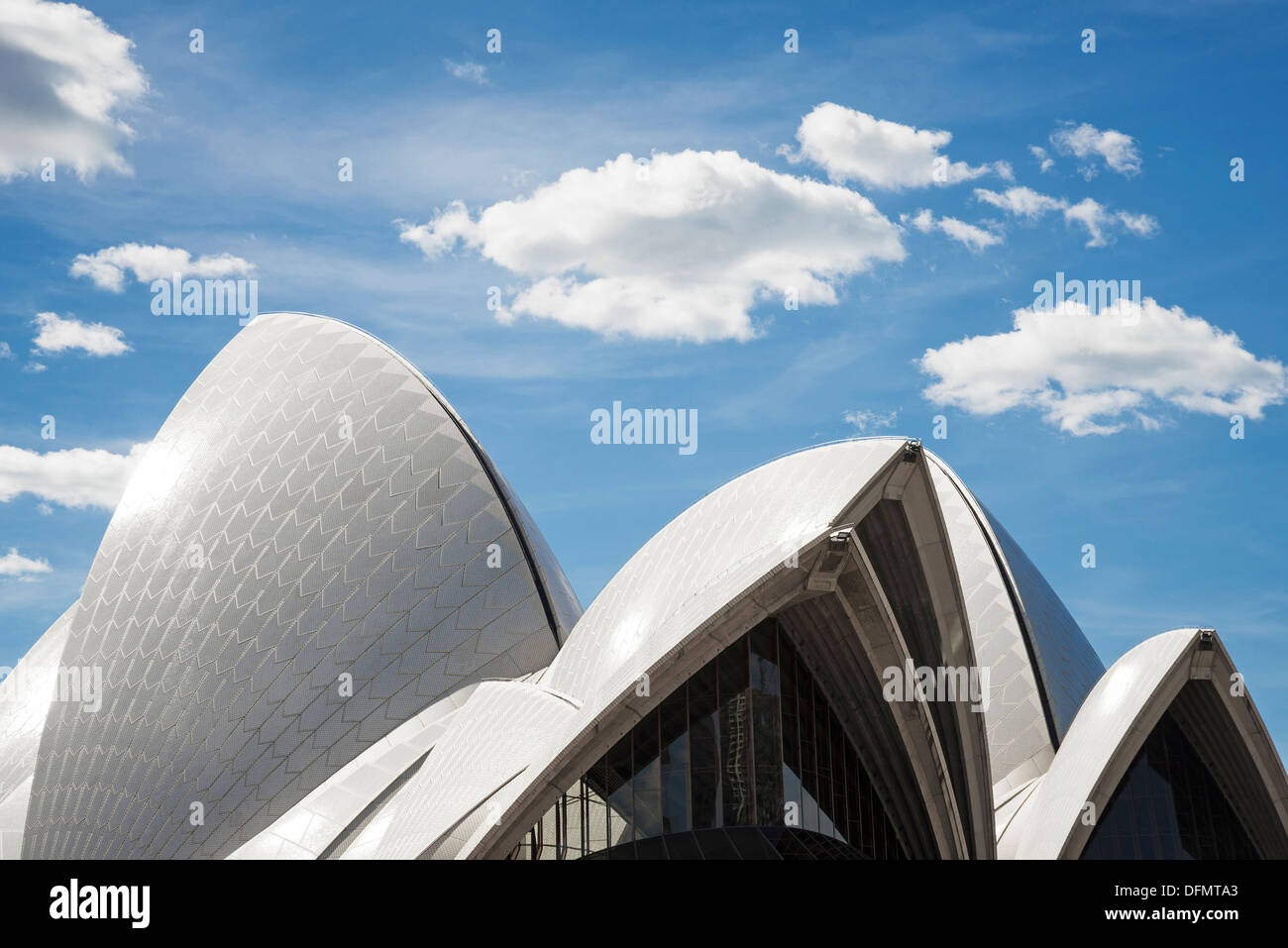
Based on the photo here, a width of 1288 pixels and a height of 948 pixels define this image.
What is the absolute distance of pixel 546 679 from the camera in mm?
23125

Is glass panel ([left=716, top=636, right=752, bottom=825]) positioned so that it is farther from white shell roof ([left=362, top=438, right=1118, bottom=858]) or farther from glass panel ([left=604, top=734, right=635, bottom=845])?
glass panel ([left=604, top=734, right=635, bottom=845])

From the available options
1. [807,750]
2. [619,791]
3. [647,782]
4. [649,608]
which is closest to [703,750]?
[647,782]

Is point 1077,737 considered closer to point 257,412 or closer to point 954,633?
point 954,633

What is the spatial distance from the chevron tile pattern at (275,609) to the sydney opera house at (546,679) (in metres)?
0.07

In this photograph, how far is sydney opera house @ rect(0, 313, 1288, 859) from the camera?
19.7 meters

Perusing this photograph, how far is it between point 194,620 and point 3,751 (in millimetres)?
9291

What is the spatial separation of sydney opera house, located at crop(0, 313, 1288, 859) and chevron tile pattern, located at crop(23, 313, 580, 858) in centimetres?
7

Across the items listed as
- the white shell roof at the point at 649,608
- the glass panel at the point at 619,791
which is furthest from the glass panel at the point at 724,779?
the white shell roof at the point at 649,608

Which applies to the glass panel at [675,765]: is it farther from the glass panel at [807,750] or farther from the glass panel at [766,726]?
the glass panel at [807,750]

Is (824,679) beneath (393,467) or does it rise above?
beneath

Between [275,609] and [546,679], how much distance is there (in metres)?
6.42

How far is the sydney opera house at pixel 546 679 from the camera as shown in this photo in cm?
1967

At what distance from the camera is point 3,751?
31.9 m
